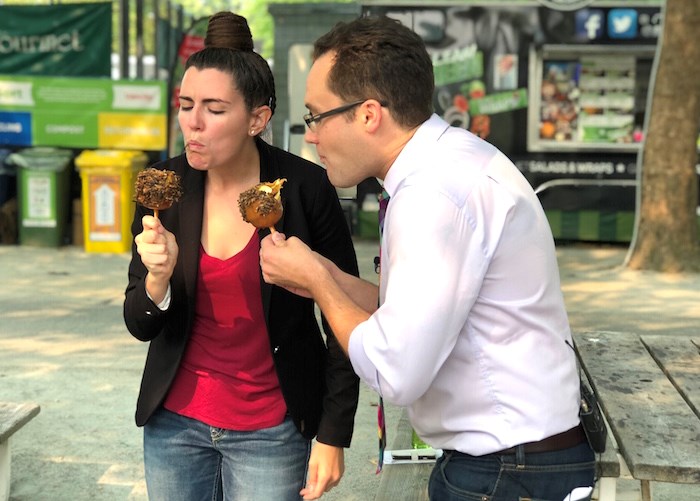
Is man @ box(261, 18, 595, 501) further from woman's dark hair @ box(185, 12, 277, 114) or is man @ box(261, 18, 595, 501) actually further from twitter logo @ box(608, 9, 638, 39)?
twitter logo @ box(608, 9, 638, 39)

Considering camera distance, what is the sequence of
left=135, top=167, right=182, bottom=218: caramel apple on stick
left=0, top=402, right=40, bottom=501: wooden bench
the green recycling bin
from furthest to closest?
the green recycling bin < left=0, top=402, right=40, bottom=501: wooden bench < left=135, top=167, right=182, bottom=218: caramel apple on stick

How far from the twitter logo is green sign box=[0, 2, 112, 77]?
21.9 feet

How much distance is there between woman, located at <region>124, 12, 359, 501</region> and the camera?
8.57ft

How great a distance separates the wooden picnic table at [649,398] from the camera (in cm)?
291

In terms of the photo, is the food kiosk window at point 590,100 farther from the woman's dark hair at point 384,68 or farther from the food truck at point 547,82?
the woman's dark hair at point 384,68

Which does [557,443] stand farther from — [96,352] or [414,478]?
[96,352]

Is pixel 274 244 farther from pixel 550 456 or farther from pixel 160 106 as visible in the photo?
pixel 160 106

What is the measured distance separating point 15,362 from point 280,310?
4.90 m

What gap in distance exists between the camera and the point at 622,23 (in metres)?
12.5

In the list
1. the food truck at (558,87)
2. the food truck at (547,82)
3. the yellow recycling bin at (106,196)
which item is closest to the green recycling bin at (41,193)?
the yellow recycling bin at (106,196)

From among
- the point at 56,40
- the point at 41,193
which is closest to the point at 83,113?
the point at 41,193

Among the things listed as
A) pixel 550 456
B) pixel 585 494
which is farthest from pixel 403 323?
pixel 585 494

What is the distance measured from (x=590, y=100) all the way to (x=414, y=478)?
996 cm

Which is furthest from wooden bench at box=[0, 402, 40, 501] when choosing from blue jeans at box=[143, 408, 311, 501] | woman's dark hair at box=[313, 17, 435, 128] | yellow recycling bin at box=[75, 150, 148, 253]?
yellow recycling bin at box=[75, 150, 148, 253]
